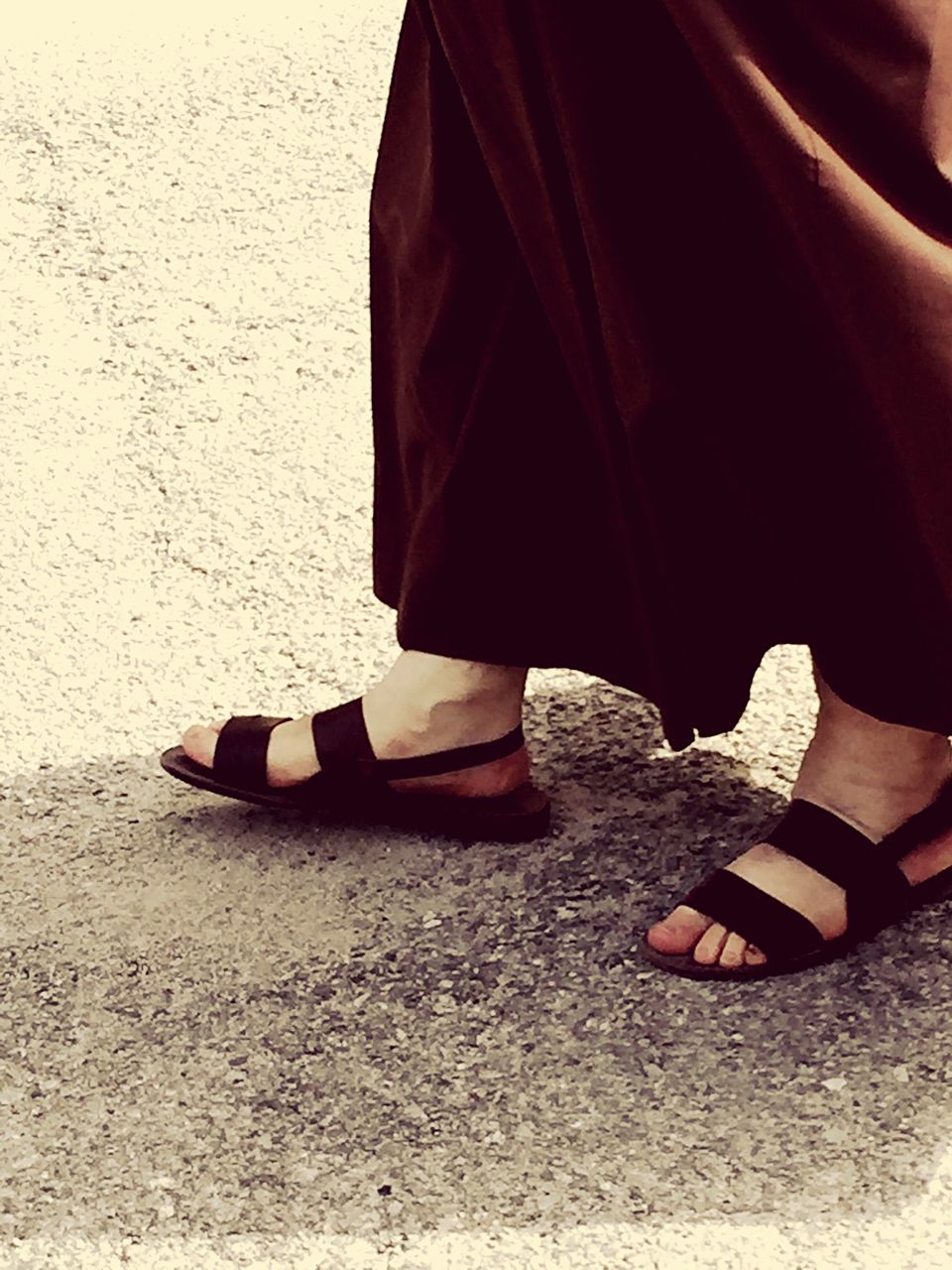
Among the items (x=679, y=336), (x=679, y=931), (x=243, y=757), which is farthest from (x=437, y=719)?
(x=679, y=336)

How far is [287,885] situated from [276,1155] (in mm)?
365

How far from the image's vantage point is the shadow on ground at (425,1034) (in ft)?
4.56

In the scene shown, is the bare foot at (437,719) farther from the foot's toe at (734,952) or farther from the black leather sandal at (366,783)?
the foot's toe at (734,952)

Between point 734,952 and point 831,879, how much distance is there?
0.11 m

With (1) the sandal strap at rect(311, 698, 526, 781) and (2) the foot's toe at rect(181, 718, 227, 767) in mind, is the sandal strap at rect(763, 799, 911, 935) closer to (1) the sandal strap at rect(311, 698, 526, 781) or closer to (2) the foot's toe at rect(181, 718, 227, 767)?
(1) the sandal strap at rect(311, 698, 526, 781)

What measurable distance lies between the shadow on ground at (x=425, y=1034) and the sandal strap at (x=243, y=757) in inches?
2.7

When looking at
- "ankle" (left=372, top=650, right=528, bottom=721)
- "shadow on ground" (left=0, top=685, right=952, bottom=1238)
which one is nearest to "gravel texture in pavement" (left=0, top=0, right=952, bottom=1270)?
"shadow on ground" (left=0, top=685, right=952, bottom=1238)

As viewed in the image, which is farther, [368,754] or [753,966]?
[368,754]

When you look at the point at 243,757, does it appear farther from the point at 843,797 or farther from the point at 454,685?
the point at 843,797

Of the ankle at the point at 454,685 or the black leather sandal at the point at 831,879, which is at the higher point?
the ankle at the point at 454,685

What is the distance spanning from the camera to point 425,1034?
1547 millimetres

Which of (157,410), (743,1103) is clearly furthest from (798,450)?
(157,410)

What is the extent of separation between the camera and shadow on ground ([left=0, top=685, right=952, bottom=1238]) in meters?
1.39

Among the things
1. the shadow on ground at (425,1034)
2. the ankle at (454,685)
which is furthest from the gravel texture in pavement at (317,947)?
the ankle at (454,685)
